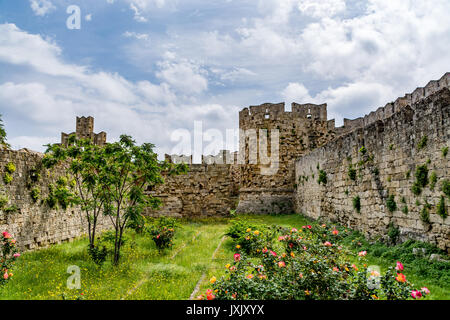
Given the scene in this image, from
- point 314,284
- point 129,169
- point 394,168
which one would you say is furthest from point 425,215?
point 129,169

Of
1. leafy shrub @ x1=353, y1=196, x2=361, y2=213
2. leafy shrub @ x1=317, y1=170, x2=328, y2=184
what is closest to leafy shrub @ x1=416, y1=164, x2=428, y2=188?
leafy shrub @ x1=353, y1=196, x2=361, y2=213

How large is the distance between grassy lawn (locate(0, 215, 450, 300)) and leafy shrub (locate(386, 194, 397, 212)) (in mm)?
1542

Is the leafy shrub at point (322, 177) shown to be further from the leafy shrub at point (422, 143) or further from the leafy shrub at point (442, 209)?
the leafy shrub at point (442, 209)

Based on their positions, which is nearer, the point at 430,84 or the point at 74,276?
the point at 74,276

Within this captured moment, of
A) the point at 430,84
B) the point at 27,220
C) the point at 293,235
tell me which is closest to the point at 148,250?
the point at 27,220

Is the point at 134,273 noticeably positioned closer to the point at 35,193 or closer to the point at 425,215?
the point at 35,193

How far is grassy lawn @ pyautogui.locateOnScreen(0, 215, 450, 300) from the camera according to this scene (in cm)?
591

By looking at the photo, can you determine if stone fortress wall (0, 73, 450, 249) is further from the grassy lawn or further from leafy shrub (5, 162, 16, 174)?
the grassy lawn

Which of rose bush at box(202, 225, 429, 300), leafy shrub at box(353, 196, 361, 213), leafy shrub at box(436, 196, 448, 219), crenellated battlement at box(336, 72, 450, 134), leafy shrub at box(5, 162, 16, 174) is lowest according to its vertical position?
rose bush at box(202, 225, 429, 300)

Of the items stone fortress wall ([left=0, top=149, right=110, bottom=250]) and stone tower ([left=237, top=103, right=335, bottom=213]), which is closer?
stone fortress wall ([left=0, top=149, right=110, bottom=250])

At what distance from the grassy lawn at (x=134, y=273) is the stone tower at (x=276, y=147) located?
8849mm

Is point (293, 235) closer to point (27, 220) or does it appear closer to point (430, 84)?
point (27, 220)

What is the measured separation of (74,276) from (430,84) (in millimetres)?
14061
